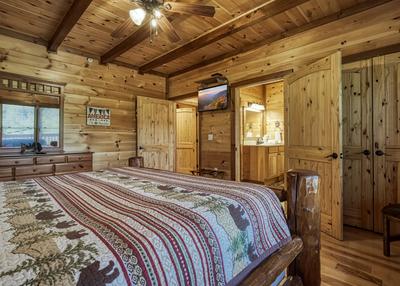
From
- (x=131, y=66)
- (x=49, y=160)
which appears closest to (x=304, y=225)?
(x=49, y=160)

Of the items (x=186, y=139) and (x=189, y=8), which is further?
(x=186, y=139)

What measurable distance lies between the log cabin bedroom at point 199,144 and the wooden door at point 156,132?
3cm

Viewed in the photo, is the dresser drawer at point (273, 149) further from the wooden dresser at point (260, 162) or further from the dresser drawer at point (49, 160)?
the dresser drawer at point (49, 160)

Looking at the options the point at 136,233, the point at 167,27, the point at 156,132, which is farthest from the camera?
the point at 156,132

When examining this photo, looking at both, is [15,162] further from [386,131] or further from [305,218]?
[386,131]

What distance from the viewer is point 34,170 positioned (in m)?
2.98

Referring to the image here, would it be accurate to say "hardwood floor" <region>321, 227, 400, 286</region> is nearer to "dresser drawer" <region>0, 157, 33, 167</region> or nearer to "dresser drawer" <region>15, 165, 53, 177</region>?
"dresser drawer" <region>15, 165, 53, 177</region>

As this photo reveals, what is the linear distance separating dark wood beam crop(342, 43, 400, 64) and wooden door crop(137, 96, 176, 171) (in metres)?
3.52

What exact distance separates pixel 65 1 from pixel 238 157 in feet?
10.9

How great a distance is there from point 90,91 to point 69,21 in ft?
4.88

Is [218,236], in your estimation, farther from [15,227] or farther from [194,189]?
[15,227]

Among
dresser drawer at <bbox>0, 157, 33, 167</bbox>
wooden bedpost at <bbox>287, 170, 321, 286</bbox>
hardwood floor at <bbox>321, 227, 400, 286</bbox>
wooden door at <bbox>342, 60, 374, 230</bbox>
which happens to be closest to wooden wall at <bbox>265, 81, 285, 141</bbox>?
wooden door at <bbox>342, 60, 374, 230</bbox>

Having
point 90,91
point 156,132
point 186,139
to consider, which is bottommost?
point 186,139

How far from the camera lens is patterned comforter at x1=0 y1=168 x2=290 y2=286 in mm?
566
